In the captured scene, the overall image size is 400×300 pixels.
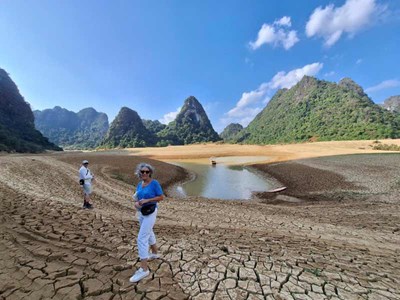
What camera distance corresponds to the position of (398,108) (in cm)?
18438

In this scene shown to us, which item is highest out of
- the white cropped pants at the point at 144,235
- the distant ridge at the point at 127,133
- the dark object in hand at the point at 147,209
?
the distant ridge at the point at 127,133

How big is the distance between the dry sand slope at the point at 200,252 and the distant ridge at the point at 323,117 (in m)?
85.9

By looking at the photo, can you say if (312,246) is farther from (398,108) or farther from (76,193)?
(398,108)

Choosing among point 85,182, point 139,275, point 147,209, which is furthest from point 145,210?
point 85,182

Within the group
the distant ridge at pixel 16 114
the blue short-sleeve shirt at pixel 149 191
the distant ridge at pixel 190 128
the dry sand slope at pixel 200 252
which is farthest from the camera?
the distant ridge at pixel 190 128

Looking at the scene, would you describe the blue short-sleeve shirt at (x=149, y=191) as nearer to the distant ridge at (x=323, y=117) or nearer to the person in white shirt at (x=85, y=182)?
the person in white shirt at (x=85, y=182)

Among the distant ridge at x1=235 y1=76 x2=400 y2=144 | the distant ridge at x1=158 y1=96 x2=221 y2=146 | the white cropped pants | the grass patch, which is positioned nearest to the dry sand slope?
the white cropped pants

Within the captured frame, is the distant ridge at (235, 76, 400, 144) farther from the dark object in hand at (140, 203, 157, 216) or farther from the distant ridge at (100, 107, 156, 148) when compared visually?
the dark object in hand at (140, 203, 157, 216)

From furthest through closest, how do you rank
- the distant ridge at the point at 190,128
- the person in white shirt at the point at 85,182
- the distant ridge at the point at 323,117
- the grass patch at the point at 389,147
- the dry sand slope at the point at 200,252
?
1. the distant ridge at the point at 190,128
2. the distant ridge at the point at 323,117
3. the grass patch at the point at 389,147
4. the person in white shirt at the point at 85,182
5. the dry sand slope at the point at 200,252

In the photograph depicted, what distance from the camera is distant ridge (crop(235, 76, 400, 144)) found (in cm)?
8346

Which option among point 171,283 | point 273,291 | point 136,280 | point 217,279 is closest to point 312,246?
point 273,291

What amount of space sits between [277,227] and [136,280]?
19.5 ft

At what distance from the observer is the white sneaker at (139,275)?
4.09m

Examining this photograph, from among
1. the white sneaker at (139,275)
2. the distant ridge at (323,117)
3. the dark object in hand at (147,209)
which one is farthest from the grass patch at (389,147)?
the white sneaker at (139,275)
